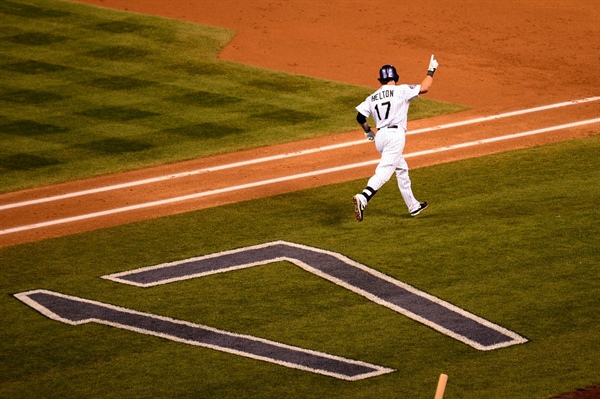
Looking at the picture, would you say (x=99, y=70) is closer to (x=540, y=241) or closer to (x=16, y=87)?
(x=16, y=87)

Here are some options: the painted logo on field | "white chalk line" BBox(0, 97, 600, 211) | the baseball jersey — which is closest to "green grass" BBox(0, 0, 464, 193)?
"white chalk line" BBox(0, 97, 600, 211)

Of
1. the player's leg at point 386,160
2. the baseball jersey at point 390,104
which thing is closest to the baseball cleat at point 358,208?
the player's leg at point 386,160

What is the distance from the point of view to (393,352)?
11438 millimetres

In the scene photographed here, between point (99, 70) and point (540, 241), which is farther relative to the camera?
point (99, 70)

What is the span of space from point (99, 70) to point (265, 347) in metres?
14.1

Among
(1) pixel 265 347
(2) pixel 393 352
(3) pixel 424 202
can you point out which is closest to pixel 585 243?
(3) pixel 424 202

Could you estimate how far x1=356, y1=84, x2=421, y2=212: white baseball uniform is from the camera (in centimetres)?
1517

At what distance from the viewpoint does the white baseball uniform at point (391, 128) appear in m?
15.2

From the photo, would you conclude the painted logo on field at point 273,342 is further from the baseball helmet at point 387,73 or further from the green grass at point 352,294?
the baseball helmet at point 387,73

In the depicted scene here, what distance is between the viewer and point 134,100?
22281 millimetres

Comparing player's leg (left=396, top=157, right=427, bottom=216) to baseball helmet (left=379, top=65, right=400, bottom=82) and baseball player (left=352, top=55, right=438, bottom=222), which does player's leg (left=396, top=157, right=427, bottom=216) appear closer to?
baseball player (left=352, top=55, right=438, bottom=222)

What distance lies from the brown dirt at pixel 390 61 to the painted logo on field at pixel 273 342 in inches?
85.4

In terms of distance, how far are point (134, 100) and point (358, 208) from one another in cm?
879

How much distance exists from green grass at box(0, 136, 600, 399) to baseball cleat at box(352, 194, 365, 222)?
8.4 inches
